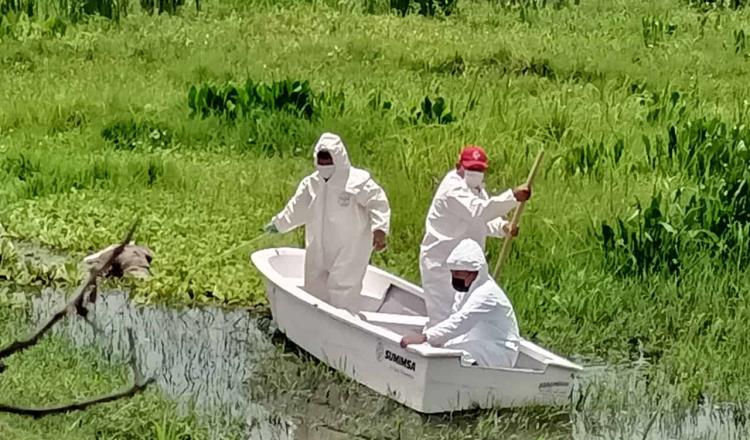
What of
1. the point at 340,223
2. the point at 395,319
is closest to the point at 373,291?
the point at 395,319

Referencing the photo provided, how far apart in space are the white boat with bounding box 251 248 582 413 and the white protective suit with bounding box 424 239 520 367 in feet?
0.31

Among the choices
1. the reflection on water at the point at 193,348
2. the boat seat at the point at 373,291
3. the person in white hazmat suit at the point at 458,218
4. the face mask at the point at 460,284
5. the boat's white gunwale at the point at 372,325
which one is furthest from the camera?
the boat seat at the point at 373,291

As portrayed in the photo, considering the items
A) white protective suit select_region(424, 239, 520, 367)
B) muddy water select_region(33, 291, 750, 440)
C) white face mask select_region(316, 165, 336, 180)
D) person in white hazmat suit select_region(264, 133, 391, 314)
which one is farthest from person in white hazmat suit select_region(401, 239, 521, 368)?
white face mask select_region(316, 165, 336, 180)

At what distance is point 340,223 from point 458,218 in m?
0.87

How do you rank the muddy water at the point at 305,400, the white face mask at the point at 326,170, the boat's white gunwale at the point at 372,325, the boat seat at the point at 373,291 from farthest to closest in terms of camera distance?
the boat seat at the point at 373,291, the white face mask at the point at 326,170, the muddy water at the point at 305,400, the boat's white gunwale at the point at 372,325

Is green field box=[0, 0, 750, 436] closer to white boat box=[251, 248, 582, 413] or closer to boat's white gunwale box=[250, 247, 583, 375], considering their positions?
boat's white gunwale box=[250, 247, 583, 375]

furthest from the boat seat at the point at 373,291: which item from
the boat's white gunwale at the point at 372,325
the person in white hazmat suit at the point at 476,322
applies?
the person in white hazmat suit at the point at 476,322

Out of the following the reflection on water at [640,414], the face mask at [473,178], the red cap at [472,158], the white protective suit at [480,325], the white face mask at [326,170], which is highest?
the red cap at [472,158]

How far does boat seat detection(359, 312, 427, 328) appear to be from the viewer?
7781mm

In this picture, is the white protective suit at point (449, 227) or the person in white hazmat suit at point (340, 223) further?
the person in white hazmat suit at point (340, 223)

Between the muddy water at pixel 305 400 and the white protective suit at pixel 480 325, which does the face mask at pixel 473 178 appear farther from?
the muddy water at pixel 305 400

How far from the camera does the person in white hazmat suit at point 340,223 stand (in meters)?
7.76

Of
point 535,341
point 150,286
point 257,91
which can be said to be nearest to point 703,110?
point 257,91

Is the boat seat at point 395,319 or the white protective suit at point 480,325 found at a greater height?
the white protective suit at point 480,325
